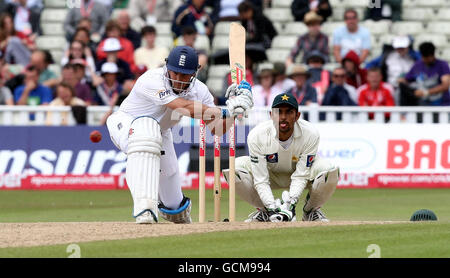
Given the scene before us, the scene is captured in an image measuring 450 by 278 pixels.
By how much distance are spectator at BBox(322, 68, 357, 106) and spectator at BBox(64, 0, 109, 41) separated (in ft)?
16.1

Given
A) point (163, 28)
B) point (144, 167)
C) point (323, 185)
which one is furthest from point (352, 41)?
point (144, 167)

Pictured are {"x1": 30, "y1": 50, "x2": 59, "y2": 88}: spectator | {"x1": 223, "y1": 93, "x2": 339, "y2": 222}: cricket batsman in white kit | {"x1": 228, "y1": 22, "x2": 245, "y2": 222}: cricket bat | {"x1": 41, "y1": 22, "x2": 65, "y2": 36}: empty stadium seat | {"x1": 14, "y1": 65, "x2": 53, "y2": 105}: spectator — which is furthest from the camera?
{"x1": 41, "y1": 22, "x2": 65, "y2": 36}: empty stadium seat

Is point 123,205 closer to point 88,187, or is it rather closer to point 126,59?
point 88,187

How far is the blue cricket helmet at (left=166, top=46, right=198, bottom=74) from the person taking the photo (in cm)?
993

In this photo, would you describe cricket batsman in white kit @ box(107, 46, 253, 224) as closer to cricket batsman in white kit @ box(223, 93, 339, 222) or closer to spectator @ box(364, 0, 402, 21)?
cricket batsman in white kit @ box(223, 93, 339, 222)

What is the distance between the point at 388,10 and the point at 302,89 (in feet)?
12.3

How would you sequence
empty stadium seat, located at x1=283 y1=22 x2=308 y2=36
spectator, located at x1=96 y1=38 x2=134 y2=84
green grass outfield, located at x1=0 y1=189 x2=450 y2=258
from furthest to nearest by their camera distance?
empty stadium seat, located at x1=283 y1=22 x2=308 y2=36
spectator, located at x1=96 y1=38 x2=134 y2=84
green grass outfield, located at x1=0 y1=189 x2=450 y2=258

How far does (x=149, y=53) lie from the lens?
750 inches

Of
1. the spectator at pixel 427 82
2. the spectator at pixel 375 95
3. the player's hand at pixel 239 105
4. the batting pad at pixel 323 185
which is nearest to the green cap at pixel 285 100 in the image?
the player's hand at pixel 239 105

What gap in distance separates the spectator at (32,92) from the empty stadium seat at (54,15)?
3.47 metres

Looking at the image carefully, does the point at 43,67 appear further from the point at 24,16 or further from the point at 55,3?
the point at 55,3

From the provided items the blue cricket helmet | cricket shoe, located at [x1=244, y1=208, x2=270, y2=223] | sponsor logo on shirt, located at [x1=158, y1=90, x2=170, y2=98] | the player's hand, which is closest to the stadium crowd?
cricket shoe, located at [x1=244, y1=208, x2=270, y2=223]

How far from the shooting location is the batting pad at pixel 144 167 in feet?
31.8
